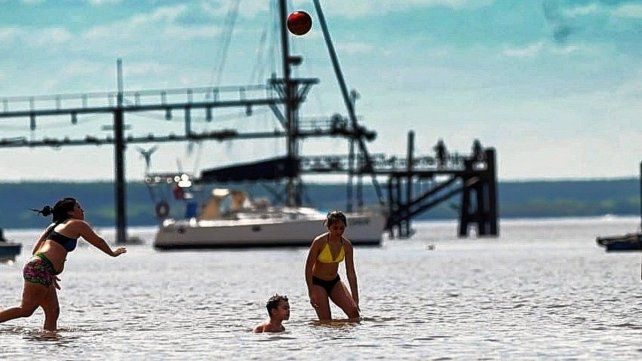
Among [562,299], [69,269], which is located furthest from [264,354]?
[69,269]

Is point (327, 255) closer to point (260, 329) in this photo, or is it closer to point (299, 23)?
point (260, 329)

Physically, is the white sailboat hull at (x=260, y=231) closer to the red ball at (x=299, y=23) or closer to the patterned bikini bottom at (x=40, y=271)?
the red ball at (x=299, y=23)

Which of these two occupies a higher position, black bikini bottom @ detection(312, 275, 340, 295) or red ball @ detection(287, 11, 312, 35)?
red ball @ detection(287, 11, 312, 35)

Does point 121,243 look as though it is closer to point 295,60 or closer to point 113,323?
point 295,60

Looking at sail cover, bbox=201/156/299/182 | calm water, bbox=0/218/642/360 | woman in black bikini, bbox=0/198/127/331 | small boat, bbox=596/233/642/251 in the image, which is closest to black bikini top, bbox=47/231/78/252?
woman in black bikini, bbox=0/198/127/331

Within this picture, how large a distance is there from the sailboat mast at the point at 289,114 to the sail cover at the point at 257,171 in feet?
0.99

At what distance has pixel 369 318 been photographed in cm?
2402

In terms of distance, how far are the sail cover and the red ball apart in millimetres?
47354

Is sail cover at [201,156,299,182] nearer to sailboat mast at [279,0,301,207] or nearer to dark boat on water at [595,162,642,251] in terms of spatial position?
sailboat mast at [279,0,301,207]

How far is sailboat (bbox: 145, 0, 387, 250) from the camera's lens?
7762cm

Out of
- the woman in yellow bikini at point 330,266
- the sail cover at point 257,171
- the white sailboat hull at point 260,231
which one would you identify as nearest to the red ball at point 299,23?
the woman in yellow bikini at point 330,266

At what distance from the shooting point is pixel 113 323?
2442 cm

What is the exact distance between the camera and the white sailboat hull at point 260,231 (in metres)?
77.2

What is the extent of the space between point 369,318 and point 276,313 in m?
3.51
